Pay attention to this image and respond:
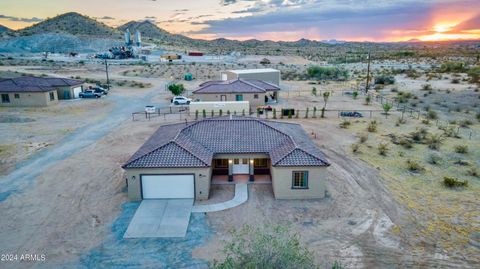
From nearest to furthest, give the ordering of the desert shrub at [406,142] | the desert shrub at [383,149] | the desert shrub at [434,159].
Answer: the desert shrub at [434,159] < the desert shrub at [383,149] < the desert shrub at [406,142]

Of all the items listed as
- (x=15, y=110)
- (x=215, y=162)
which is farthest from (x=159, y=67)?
(x=215, y=162)

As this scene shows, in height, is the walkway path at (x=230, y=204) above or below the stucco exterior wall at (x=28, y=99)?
below

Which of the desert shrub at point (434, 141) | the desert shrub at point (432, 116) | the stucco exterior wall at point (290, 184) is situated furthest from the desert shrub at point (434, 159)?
the desert shrub at point (432, 116)

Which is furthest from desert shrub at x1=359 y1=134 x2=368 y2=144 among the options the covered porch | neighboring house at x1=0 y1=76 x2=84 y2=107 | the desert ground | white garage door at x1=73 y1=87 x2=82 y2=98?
white garage door at x1=73 y1=87 x2=82 y2=98

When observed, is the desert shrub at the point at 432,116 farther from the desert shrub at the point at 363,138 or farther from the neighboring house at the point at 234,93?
the neighboring house at the point at 234,93

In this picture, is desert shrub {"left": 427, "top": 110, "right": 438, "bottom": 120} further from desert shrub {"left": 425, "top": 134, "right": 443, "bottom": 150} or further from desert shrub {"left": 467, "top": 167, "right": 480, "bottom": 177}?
desert shrub {"left": 467, "top": 167, "right": 480, "bottom": 177}

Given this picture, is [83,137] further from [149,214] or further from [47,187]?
[149,214]
